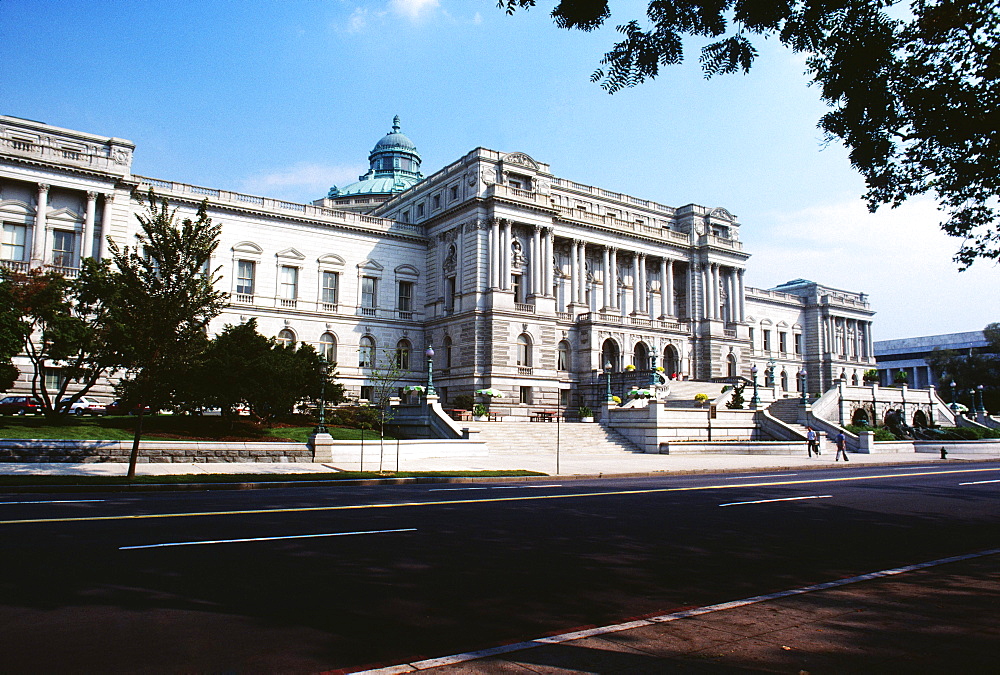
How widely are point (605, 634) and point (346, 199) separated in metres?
75.3

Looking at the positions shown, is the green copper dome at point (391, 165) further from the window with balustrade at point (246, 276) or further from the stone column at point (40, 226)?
the stone column at point (40, 226)

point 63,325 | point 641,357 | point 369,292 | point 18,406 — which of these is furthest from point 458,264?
point 63,325

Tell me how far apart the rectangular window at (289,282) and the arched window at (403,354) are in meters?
9.02

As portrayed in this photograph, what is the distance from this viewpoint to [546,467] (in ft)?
95.1

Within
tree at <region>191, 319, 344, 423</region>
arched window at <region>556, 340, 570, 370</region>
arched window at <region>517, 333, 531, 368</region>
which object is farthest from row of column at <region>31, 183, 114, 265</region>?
arched window at <region>556, 340, 570, 370</region>

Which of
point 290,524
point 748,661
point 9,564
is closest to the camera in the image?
point 748,661

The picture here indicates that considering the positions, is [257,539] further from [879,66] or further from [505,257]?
[505,257]

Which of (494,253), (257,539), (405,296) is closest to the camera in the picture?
(257,539)

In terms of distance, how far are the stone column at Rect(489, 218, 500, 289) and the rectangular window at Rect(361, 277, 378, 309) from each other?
33.9 feet

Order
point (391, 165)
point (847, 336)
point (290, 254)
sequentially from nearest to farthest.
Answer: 1. point (290, 254)
2. point (391, 165)
3. point (847, 336)

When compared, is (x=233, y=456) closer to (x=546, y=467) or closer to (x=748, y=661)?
(x=546, y=467)

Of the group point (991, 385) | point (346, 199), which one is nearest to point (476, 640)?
point (346, 199)

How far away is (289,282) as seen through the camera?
5409cm

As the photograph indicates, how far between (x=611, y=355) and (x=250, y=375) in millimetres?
34938
